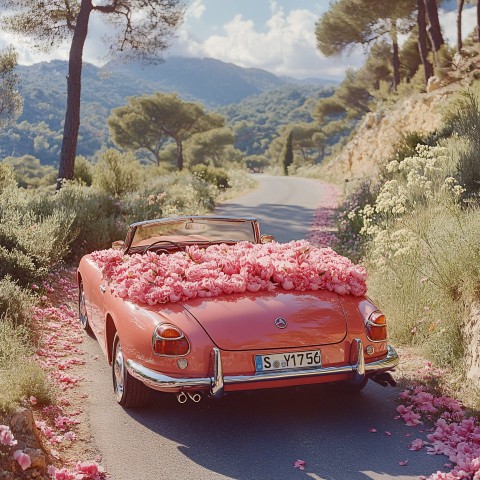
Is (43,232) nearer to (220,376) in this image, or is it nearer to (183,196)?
(220,376)

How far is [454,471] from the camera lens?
3.62 m

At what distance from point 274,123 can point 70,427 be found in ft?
641

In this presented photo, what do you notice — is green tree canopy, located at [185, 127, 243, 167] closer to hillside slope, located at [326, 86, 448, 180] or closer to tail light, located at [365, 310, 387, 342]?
hillside slope, located at [326, 86, 448, 180]

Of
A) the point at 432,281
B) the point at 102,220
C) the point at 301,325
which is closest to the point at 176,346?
the point at 301,325

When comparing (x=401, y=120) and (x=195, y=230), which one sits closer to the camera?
A: (x=195, y=230)

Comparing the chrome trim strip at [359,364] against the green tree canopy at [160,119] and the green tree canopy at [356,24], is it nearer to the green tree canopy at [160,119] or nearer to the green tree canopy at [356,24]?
the green tree canopy at [356,24]

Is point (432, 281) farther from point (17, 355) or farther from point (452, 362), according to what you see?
point (17, 355)

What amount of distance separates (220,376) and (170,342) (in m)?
0.41

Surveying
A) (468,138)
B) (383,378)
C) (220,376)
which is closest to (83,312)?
(220,376)

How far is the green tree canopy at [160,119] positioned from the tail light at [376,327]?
54.6 m

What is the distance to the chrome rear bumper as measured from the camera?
13.3 ft

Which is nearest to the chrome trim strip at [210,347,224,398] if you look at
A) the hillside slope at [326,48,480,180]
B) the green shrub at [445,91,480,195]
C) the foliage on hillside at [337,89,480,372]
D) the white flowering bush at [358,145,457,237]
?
the foliage on hillside at [337,89,480,372]

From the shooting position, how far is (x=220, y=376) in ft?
13.2

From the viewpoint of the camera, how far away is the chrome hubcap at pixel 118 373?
186 inches
